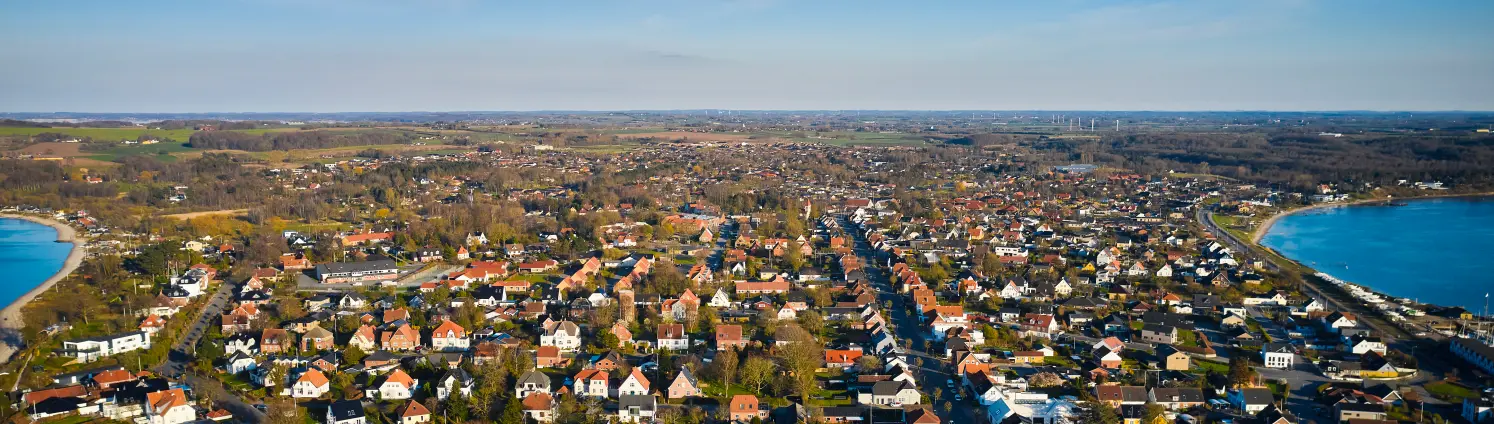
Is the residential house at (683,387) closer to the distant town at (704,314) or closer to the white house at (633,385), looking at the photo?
the distant town at (704,314)

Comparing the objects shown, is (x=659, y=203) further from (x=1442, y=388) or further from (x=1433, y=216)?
(x=1433, y=216)

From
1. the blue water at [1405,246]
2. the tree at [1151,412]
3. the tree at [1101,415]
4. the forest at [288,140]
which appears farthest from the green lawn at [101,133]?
the tree at [1151,412]

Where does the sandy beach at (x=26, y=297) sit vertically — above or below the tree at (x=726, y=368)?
below

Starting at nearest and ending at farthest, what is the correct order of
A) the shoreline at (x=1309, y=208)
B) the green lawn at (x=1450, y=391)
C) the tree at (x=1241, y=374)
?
the green lawn at (x=1450, y=391) → the tree at (x=1241, y=374) → the shoreline at (x=1309, y=208)

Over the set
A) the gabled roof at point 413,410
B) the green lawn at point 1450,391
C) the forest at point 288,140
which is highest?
the forest at point 288,140

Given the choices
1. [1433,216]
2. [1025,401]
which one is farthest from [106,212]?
[1433,216]

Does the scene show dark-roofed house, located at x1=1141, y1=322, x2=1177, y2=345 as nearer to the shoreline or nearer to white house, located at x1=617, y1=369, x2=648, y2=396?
white house, located at x1=617, y1=369, x2=648, y2=396

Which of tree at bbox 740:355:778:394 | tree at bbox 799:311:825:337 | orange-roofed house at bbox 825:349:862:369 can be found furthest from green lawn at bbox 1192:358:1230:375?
tree at bbox 740:355:778:394

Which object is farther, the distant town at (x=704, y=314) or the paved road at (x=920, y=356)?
the distant town at (x=704, y=314)
